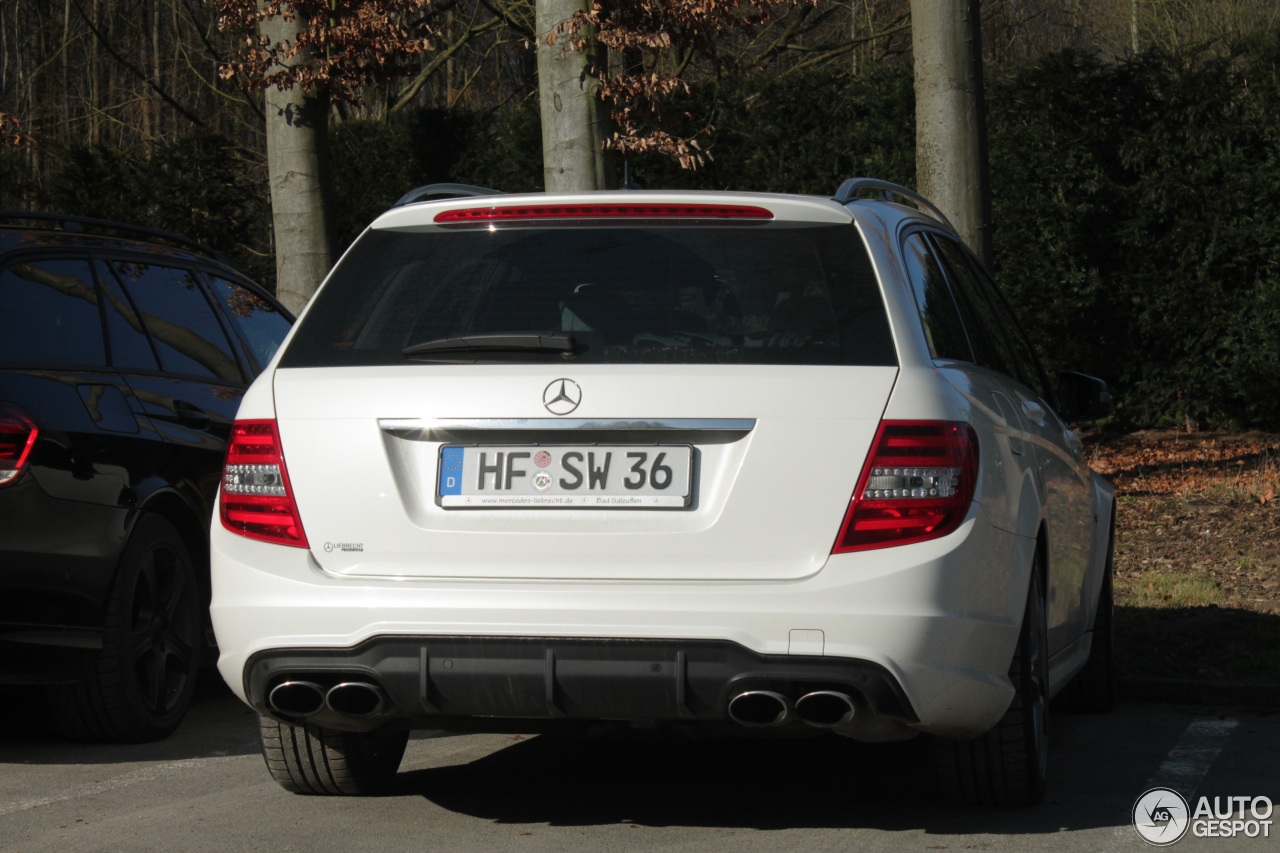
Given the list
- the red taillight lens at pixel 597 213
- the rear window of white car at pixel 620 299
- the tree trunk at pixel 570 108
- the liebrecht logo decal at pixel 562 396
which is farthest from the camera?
the tree trunk at pixel 570 108

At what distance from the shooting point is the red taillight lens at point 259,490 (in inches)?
175

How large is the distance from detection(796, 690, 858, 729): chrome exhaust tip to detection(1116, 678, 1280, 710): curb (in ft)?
10.5

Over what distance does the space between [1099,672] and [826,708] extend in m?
2.88

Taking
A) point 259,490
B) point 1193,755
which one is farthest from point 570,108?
point 259,490

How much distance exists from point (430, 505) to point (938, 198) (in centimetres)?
755

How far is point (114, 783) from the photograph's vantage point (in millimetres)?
5551

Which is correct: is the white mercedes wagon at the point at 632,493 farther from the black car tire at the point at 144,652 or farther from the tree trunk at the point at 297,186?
the tree trunk at the point at 297,186

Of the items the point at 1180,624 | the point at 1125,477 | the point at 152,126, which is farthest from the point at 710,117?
the point at 152,126

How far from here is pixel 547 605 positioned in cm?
422

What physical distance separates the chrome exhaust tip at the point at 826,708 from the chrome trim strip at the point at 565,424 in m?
0.64

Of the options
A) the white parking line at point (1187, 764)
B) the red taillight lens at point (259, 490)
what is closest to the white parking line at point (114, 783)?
the red taillight lens at point (259, 490)

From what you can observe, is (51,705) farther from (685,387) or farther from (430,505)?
(685,387)

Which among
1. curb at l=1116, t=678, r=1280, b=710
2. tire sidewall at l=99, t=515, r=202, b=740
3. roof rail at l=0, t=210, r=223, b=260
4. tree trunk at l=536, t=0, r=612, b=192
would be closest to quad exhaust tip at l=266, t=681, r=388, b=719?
tire sidewall at l=99, t=515, r=202, b=740

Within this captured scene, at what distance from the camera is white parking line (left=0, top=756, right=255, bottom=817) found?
523 cm
